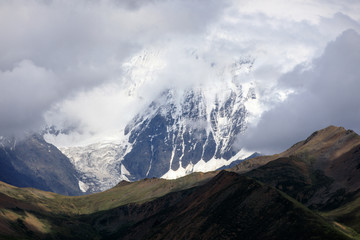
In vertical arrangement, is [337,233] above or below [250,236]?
below

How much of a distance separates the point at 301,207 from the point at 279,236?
63.0 feet

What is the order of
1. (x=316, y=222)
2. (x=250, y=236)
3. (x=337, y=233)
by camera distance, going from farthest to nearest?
(x=250, y=236), (x=316, y=222), (x=337, y=233)

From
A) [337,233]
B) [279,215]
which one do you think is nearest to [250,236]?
[279,215]

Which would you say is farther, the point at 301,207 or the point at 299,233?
the point at 301,207

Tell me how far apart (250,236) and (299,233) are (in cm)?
2334

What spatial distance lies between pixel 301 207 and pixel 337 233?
1233 inches

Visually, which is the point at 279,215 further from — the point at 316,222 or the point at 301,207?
the point at 316,222

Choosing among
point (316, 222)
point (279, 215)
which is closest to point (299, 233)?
point (316, 222)

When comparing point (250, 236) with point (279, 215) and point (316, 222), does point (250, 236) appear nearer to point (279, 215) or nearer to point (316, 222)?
point (279, 215)

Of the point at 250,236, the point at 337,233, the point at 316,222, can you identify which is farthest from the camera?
the point at 250,236

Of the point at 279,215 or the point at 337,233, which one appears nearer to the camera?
the point at 337,233

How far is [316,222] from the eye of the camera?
180 m

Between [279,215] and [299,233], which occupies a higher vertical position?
[279,215]

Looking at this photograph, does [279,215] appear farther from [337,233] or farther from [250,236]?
[337,233]
